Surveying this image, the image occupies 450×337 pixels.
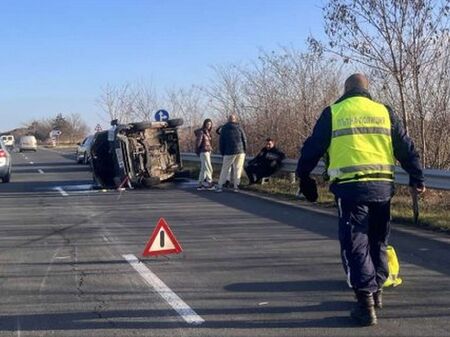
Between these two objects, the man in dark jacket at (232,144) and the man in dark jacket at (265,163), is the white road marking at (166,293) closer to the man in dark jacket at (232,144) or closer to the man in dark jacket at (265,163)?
the man in dark jacket at (232,144)

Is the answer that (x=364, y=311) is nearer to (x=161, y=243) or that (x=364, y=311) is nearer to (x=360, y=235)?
(x=360, y=235)

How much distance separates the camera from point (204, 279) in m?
7.11

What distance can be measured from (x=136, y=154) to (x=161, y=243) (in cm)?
1009

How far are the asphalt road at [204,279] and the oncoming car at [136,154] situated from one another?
519cm

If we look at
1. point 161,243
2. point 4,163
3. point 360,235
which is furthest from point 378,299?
point 4,163

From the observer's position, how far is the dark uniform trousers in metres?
5.49

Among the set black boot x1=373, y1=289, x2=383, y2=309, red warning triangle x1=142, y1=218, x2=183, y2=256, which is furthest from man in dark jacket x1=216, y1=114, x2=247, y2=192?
black boot x1=373, y1=289, x2=383, y2=309

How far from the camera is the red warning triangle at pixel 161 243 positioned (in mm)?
8078

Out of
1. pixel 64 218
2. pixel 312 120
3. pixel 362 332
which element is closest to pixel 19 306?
pixel 362 332

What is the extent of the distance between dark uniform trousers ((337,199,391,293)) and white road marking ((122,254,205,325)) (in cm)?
132

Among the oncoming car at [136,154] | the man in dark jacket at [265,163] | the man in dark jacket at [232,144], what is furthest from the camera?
the oncoming car at [136,154]

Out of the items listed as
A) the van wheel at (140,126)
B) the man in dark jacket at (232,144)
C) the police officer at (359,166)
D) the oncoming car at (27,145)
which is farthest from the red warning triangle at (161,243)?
the oncoming car at (27,145)

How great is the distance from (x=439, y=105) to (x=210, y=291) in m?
9.50

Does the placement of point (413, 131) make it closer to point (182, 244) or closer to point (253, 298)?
point (182, 244)
